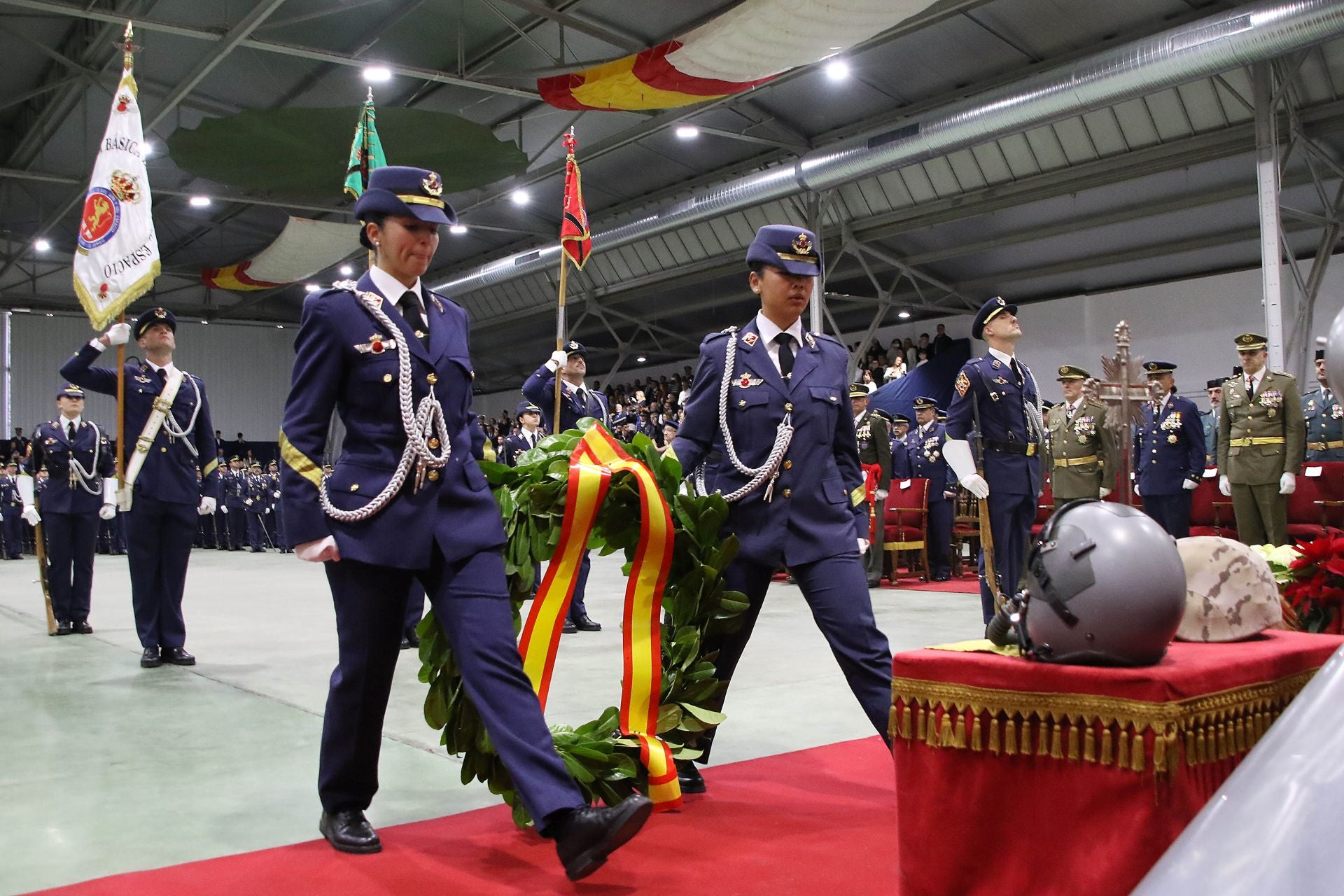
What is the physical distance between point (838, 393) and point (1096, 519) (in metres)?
1.37

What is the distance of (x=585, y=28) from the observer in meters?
12.0

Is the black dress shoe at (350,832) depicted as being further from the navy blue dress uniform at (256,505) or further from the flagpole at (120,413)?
the navy blue dress uniform at (256,505)

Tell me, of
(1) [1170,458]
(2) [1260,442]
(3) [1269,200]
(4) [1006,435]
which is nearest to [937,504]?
(1) [1170,458]

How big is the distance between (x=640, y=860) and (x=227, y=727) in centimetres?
228

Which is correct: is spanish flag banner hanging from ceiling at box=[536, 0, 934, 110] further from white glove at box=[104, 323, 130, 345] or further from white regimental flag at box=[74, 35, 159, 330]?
white glove at box=[104, 323, 130, 345]

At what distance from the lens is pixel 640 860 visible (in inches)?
105

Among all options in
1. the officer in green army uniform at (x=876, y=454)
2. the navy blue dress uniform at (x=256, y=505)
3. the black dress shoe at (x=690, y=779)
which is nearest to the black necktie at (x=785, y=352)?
the black dress shoe at (x=690, y=779)

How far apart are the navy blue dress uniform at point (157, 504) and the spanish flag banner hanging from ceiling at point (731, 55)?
18.1 ft

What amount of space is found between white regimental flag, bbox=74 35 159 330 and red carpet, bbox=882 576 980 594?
6582 millimetres

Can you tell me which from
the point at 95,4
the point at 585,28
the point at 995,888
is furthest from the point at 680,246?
the point at 995,888

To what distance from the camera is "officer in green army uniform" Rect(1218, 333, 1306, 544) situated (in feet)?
27.1

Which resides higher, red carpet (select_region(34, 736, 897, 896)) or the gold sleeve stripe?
the gold sleeve stripe

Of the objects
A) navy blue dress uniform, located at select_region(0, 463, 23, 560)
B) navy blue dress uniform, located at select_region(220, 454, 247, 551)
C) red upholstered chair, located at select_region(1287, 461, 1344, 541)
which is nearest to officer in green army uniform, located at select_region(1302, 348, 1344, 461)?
red upholstered chair, located at select_region(1287, 461, 1344, 541)

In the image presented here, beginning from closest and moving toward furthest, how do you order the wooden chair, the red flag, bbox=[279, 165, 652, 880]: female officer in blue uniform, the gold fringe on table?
the gold fringe on table
bbox=[279, 165, 652, 880]: female officer in blue uniform
the red flag
the wooden chair
